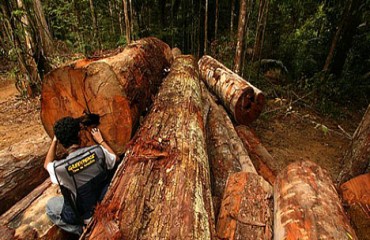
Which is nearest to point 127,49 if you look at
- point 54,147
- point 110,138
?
point 110,138

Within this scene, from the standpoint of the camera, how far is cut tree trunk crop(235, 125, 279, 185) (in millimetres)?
3877

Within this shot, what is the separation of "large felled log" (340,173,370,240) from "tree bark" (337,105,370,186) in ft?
2.44

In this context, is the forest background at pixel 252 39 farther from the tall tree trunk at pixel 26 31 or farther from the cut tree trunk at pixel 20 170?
the cut tree trunk at pixel 20 170

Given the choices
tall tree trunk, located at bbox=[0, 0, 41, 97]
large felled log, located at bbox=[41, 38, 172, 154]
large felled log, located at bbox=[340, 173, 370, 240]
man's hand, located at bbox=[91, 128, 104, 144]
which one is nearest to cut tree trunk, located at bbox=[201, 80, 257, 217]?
large felled log, located at bbox=[340, 173, 370, 240]

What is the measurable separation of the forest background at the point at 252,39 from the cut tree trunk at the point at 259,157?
2816 millimetres

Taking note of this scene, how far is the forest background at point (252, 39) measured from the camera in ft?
24.8

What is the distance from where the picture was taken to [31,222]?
7.87 feet

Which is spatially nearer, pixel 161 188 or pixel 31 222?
pixel 161 188

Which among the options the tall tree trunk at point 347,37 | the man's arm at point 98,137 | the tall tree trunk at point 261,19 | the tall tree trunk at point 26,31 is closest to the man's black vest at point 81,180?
the man's arm at point 98,137

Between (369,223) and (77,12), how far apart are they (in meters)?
13.2

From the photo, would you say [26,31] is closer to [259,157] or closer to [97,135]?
[97,135]

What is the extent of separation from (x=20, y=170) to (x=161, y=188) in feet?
7.59

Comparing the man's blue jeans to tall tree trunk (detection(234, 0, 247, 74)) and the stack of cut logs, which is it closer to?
the stack of cut logs

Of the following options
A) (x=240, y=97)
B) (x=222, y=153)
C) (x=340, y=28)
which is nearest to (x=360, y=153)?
(x=222, y=153)
